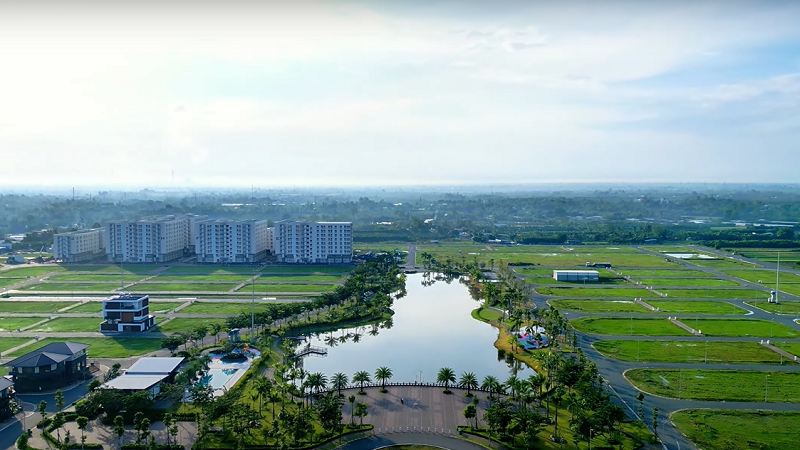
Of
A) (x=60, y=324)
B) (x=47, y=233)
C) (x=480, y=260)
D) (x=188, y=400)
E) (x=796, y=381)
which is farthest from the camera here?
(x=47, y=233)

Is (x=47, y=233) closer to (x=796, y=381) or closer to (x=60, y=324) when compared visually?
(x=60, y=324)

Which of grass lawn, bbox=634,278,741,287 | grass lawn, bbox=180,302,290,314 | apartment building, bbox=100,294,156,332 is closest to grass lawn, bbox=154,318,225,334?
apartment building, bbox=100,294,156,332

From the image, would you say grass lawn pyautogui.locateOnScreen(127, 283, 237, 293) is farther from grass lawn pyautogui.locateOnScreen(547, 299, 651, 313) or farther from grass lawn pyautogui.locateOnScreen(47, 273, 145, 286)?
grass lawn pyautogui.locateOnScreen(547, 299, 651, 313)

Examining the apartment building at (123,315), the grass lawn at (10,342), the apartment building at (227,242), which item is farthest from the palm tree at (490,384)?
the apartment building at (227,242)

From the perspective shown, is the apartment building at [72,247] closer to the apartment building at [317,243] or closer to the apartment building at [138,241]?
the apartment building at [138,241]

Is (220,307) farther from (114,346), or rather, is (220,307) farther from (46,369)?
(46,369)

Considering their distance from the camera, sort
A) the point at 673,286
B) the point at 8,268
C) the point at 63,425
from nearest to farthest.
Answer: the point at 63,425 < the point at 673,286 < the point at 8,268

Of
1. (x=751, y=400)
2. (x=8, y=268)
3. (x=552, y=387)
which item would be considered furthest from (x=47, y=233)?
(x=751, y=400)
